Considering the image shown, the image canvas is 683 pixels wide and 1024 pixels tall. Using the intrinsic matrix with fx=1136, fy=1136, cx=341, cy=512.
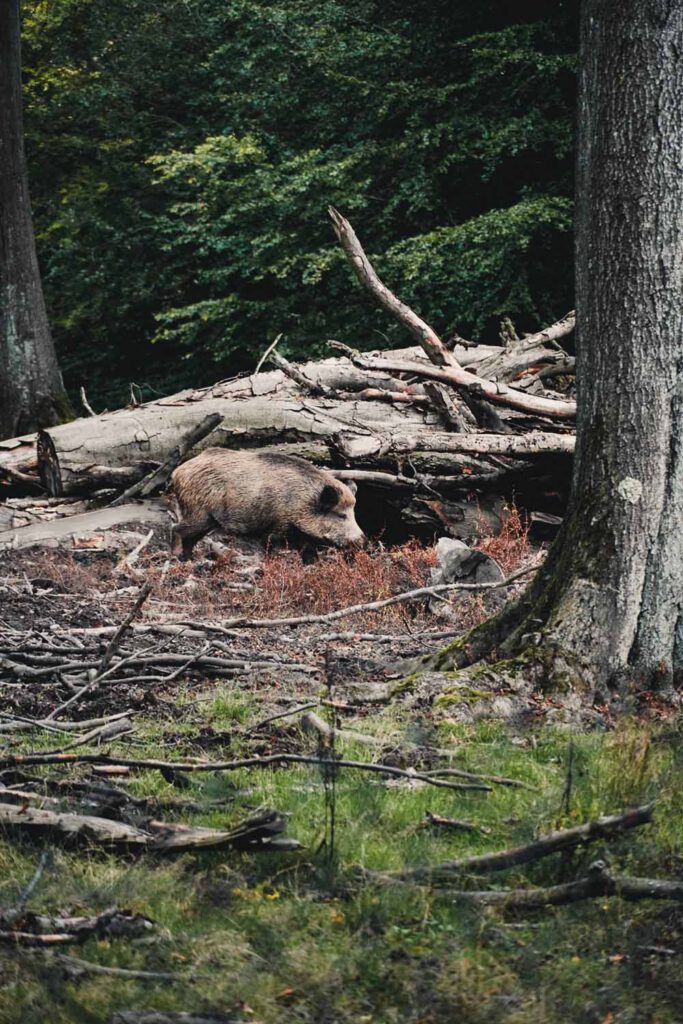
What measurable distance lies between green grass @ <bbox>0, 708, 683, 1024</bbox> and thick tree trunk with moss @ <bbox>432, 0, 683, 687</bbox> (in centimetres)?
125

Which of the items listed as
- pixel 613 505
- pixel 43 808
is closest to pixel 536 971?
pixel 43 808

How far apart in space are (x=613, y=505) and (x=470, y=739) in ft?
5.04

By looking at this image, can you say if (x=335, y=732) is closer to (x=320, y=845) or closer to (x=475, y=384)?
(x=320, y=845)

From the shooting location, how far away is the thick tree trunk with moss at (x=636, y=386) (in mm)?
6027

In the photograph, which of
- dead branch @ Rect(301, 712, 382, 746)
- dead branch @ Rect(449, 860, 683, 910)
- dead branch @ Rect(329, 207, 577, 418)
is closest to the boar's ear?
dead branch @ Rect(329, 207, 577, 418)

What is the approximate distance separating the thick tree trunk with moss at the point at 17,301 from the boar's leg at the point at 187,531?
618 centimetres

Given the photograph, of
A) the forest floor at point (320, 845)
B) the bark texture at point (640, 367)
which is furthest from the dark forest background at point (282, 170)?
the forest floor at point (320, 845)

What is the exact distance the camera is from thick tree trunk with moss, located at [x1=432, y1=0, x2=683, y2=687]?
603cm

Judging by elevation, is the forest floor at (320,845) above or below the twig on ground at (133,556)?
above

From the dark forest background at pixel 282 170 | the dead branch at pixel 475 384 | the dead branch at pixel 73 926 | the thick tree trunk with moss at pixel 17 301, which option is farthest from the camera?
the dark forest background at pixel 282 170

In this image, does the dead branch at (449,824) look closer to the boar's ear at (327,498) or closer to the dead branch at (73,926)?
the dead branch at (73,926)

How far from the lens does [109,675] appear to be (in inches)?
253

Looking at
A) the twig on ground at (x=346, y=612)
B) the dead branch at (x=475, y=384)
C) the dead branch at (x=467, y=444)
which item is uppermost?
the dead branch at (x=475, y=384)

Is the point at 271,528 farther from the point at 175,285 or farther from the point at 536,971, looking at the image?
the point at 175,285
